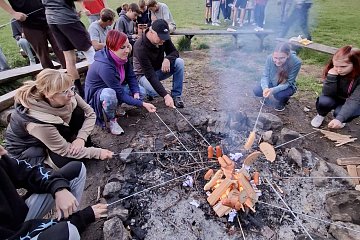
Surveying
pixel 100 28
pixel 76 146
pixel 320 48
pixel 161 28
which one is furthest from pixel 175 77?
pixel 320 48

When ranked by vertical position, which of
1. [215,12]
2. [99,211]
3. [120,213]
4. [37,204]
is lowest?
[215,12]

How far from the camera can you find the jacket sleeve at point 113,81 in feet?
10.8

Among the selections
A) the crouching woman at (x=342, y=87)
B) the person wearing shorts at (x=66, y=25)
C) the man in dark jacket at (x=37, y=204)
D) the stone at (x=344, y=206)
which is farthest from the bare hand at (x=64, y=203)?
the crouching woman at (x=342, y=87)

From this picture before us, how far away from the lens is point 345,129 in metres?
3.76

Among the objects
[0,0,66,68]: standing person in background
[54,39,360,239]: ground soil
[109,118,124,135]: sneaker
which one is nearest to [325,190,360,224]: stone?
[54,39,360,239]: ground soil

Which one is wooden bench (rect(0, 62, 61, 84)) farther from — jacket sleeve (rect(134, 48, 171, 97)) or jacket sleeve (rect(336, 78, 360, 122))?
jacket sleeve (rect(336, 78, 360, 122))

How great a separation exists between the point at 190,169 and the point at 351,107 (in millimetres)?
2066

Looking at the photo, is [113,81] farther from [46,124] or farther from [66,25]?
[46,124]

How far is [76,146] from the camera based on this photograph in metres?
2.65

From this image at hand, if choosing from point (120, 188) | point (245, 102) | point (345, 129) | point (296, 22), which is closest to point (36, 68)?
point (120, 188)

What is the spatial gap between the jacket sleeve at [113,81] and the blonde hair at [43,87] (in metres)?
0.97

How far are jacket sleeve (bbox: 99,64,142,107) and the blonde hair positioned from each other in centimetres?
97

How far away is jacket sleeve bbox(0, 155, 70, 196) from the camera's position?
2.03 meters

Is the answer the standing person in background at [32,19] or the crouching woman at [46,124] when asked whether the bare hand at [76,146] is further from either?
the standing person in background at [32,19]
